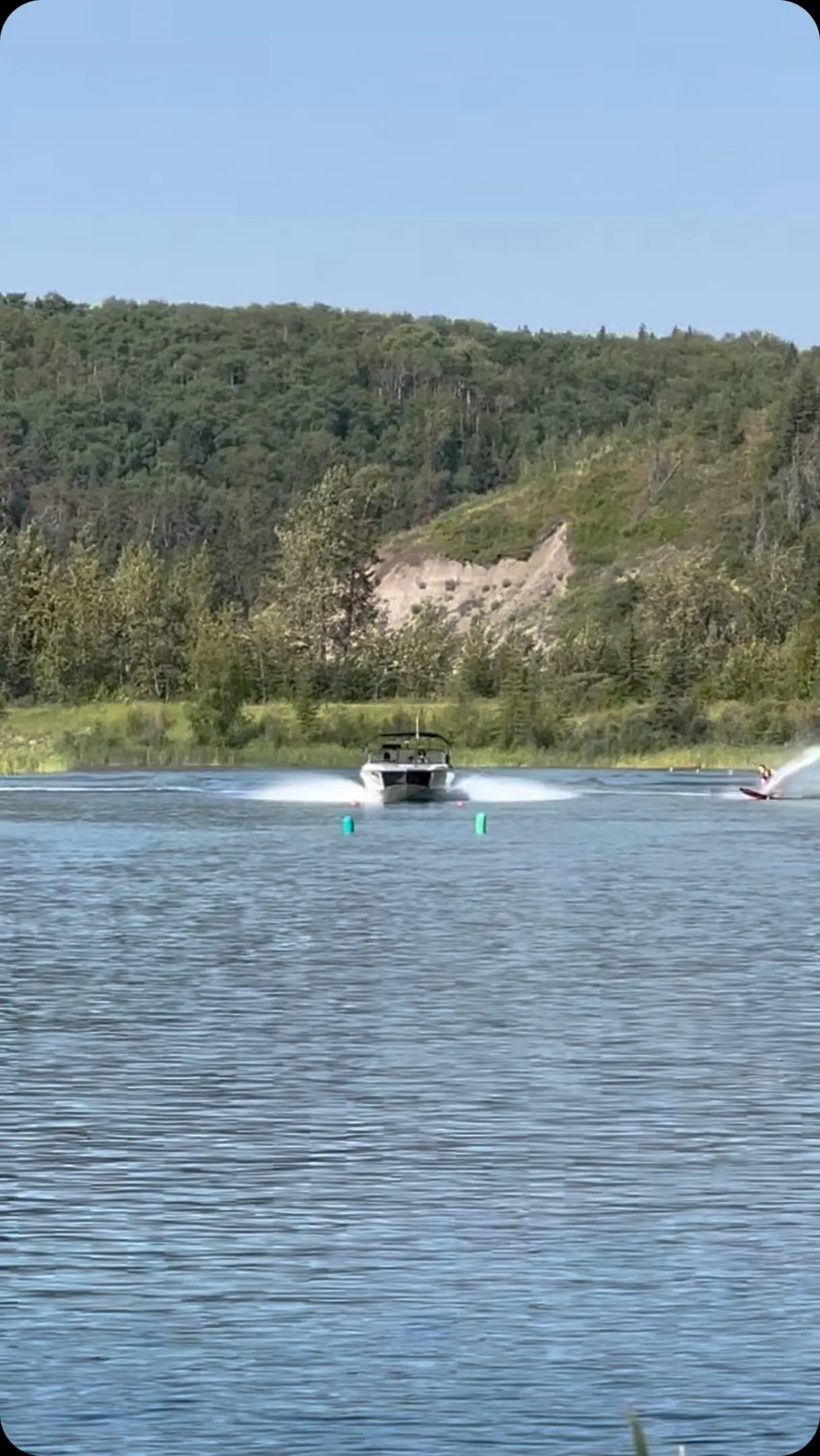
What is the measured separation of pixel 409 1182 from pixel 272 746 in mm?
113047

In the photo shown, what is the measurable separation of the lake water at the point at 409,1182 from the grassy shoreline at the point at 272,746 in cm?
8324

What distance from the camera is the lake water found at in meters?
14.5

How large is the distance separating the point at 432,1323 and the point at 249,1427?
2.14m

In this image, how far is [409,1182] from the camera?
20250 mm

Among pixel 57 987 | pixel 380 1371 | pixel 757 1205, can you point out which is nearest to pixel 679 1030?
pixel 57 987

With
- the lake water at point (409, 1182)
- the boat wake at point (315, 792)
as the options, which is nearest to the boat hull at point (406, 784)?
the boat wake at point (315, 792)

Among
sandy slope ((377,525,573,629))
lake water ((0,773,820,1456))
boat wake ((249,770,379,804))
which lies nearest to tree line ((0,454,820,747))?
sandy slope ((377,525,573,629))

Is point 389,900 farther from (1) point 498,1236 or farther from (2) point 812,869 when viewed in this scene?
(1) point 498,1236

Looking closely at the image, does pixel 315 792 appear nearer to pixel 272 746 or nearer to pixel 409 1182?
pixel 272 746

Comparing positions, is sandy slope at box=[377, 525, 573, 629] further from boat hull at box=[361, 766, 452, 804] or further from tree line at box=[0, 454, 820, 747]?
boat hull at box=[361, 766, 452, 804]

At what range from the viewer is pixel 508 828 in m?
74.6

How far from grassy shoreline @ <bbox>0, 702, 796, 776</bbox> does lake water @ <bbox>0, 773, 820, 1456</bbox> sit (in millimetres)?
83239

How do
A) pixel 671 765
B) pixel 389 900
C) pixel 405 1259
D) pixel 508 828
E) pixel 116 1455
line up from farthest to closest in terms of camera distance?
1. pixel 671 765
2. pixel 508 828
3. pixel 389 900
4. pixel 405 1259
5. pixel 116 1455

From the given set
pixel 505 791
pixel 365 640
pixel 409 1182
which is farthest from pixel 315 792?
pixel 409 1182
